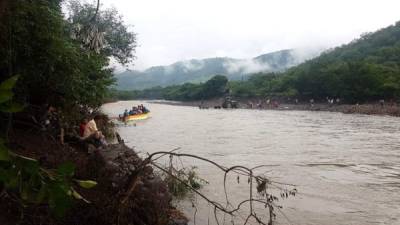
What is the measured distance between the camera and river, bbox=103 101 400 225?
35.9ft

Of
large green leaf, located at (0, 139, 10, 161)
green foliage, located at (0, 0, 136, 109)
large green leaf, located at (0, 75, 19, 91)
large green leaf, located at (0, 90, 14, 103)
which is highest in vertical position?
green foliage, located at (0, 0, 136, 109)

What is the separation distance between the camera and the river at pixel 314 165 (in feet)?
35.9

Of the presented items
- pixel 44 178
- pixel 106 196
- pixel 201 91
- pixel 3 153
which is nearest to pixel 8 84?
pixel 3 153

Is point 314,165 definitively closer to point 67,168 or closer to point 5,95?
point 67,168

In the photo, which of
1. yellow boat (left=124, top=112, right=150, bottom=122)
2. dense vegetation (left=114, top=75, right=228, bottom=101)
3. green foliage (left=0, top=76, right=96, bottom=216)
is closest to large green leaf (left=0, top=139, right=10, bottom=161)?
green foliage (left=0, top=76, right=96, bottom=216)

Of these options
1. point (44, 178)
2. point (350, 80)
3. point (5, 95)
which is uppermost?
point (350, 80)

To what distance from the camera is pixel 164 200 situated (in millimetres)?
8352

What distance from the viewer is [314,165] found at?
18219 millimetres

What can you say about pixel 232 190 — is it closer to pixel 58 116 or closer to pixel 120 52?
pixel 58 116

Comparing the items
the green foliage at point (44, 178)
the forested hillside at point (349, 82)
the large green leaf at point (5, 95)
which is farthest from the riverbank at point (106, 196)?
the forested hillside at point (349, 82)

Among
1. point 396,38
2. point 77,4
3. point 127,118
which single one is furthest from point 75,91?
point 396,38

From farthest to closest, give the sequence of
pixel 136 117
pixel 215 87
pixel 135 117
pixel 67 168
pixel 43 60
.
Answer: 1. pixel 215 87
2. pixel 136 117
3. pixel 135 117
4. pixel 43 60
5. pixel 67 168

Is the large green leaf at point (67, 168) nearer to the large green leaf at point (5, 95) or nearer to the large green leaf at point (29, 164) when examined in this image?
the large green leaf at point (29, 164)

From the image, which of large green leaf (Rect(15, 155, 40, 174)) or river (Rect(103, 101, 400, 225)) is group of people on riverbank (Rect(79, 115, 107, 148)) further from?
large green leaf (Rect(15, 155, 40, 174))
